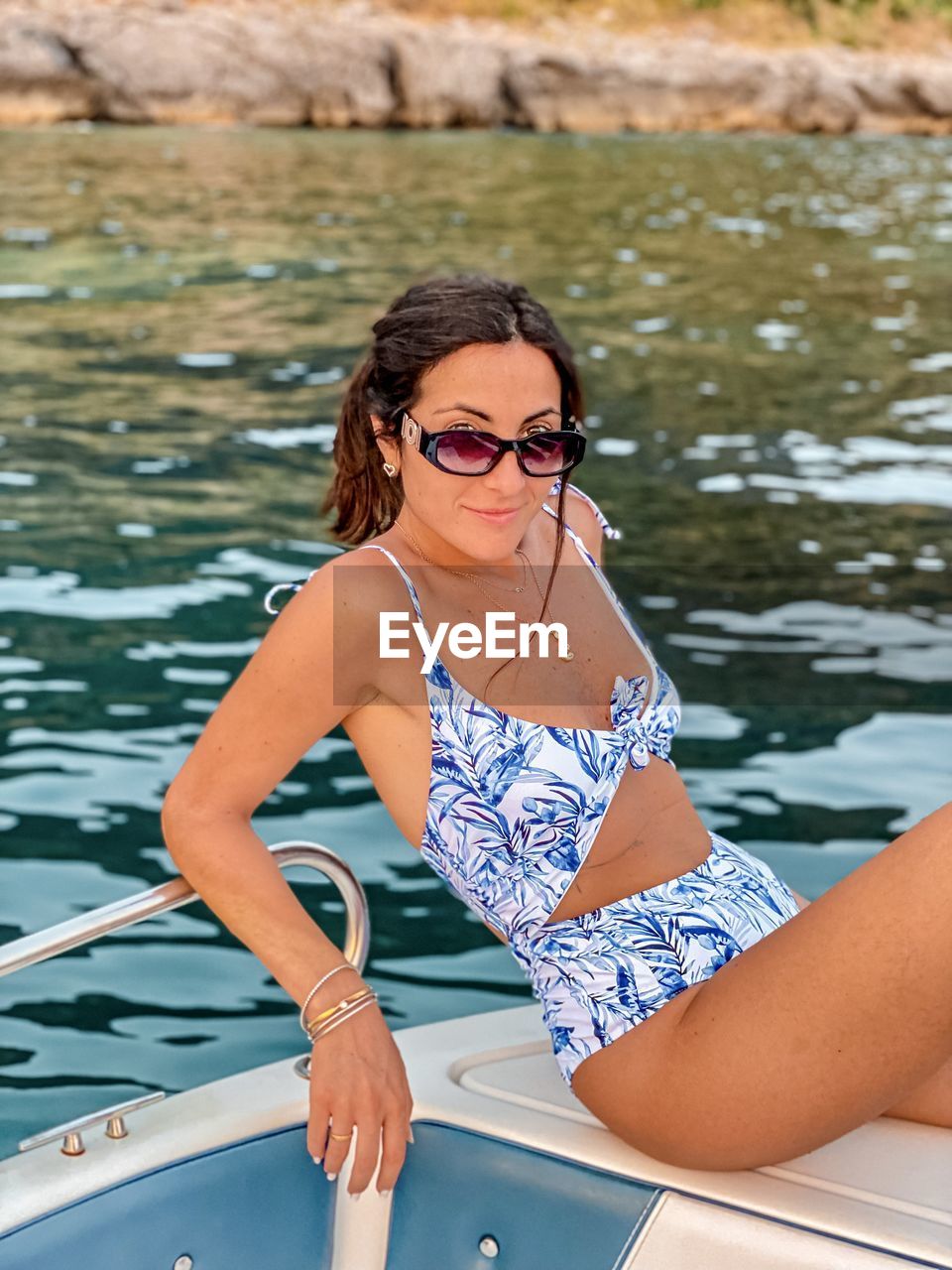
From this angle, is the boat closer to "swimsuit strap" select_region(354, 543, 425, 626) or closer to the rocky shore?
"swimsuit strap" select_region(354, 543, 425, 626)

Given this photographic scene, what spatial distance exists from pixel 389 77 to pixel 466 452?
33.1 m

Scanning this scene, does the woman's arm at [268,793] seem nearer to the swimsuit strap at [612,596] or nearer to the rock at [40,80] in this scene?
the swimsuit strap at [612,596]

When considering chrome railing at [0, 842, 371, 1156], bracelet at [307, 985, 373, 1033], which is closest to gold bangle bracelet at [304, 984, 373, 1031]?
bracelet at [307, 985, 373, 1033]

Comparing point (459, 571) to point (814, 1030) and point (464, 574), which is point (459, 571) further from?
point (814, 1030)

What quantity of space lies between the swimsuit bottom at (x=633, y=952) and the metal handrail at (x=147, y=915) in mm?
252

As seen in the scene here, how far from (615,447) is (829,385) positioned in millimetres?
2527

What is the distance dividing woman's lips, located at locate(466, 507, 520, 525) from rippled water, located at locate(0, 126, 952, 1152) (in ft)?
5.83

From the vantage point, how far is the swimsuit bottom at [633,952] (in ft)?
7.39

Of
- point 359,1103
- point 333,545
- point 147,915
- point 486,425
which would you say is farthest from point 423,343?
point 333,545

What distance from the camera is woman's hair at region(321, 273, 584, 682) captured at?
2.35m

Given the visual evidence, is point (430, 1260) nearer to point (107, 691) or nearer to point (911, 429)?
point (107, 691)

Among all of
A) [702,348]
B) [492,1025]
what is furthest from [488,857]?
[702,348]

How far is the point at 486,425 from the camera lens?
2354 mm

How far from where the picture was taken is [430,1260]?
2.15m
